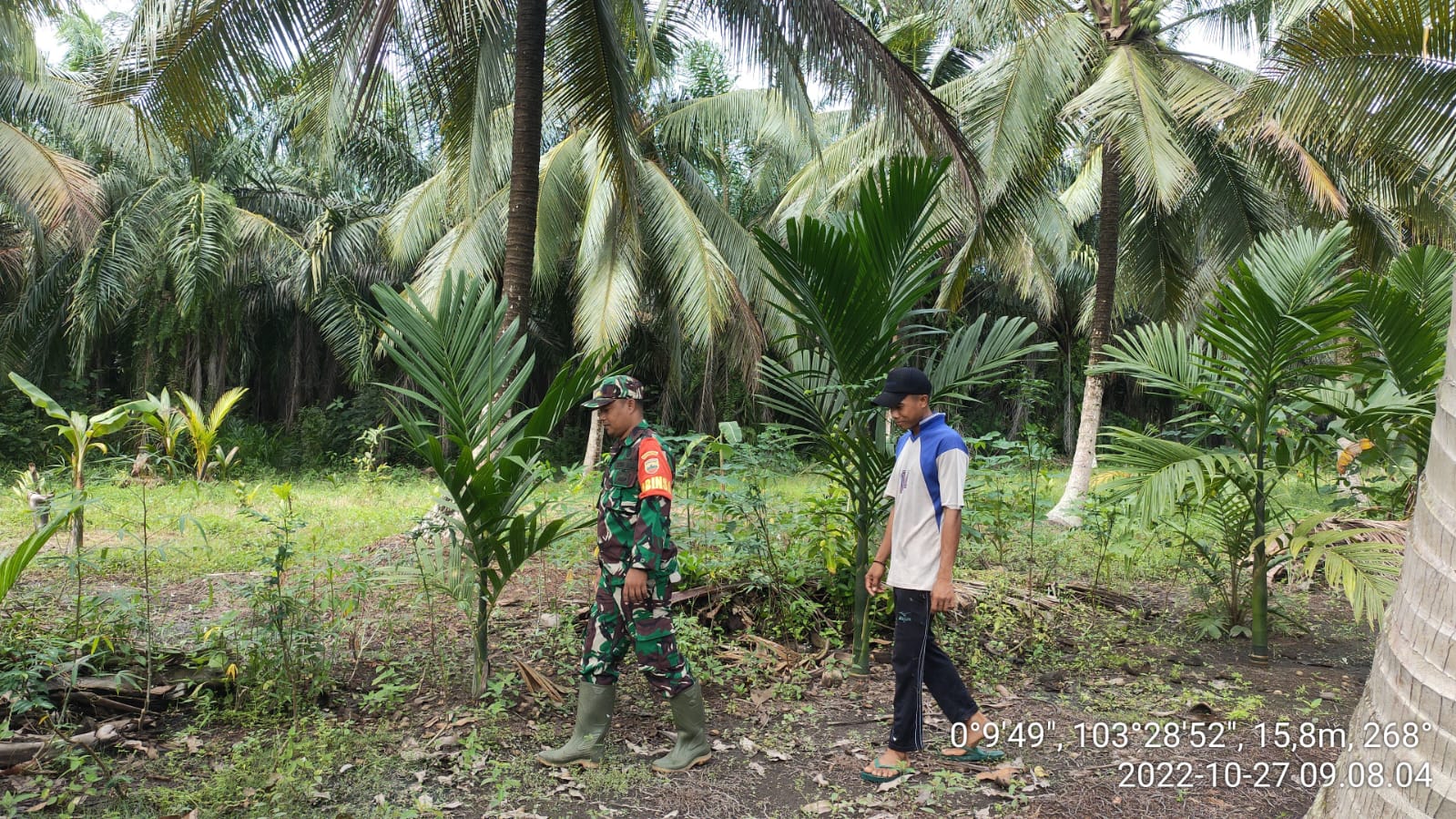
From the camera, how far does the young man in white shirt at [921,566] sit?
3531mm

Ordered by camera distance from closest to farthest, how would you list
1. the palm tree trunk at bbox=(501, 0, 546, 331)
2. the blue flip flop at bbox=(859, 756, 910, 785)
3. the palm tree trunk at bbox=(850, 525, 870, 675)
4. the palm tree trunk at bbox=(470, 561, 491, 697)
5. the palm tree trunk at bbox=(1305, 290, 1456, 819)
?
the palm tree trunk at bbox=(1305, 290, 1456, 819)
the blue flip flop at bbox=(859, 756, 910, 785)
the palm tree trunk at bbox=(470, 561, 491, 697)
the palm tree trunk at bbox=(850, 525, 870, 675)
the palm tree trunk at bbox=(501, 0, 546, 331)

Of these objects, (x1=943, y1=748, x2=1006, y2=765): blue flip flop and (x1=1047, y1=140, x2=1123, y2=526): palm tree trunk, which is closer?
(x1=943, y1=748, x2=1006, y2=765): blue flip flop

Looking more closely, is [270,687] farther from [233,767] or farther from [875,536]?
[875,536]

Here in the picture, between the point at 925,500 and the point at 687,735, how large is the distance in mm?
1400

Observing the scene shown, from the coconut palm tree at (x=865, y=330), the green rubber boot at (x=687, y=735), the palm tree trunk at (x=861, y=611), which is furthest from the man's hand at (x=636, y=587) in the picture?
the palm tree trunk at (x=861, y=611)

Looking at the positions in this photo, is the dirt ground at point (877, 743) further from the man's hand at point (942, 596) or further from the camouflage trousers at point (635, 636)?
the man's hand at point (942, 596)

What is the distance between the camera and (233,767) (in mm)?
3547

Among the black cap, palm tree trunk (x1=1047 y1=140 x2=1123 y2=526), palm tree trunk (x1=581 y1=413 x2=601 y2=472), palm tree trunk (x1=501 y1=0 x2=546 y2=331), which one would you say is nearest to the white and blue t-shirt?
the black cap

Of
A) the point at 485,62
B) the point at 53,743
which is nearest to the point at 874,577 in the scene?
the point at 53,743

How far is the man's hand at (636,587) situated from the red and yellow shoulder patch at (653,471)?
12.3 inches

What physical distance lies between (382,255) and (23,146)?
20.0 ft

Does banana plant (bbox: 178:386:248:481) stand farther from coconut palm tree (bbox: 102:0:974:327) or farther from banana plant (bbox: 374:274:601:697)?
banana plant (bbox: 374:274:601:697)

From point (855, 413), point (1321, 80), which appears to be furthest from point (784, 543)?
point (1321, 80)

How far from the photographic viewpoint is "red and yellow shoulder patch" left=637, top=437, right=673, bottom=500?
143 inches
